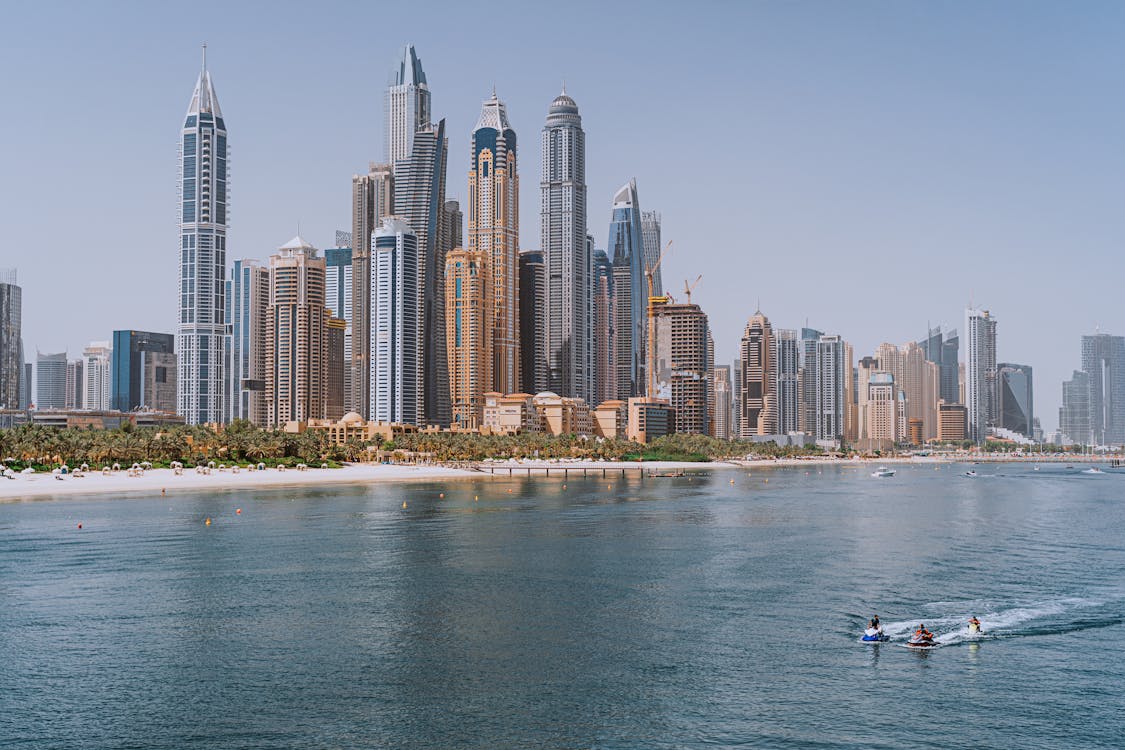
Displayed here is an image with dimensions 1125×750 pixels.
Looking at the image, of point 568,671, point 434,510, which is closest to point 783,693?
point 568,671

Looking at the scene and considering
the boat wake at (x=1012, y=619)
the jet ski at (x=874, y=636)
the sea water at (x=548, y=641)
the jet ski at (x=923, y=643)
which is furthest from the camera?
the boat wake at (x=1012, y=619)

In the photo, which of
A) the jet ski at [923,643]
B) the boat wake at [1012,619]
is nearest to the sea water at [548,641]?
the boat wake at [1012,619]

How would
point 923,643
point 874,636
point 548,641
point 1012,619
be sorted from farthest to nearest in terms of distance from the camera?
point 1012,619 < point 548,641 < point 874,636 < point 923,643

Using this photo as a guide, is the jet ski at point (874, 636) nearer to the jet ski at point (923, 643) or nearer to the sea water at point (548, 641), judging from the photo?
the sea water at point (548, 641)

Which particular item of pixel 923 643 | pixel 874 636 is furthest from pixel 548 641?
pixel 923 643

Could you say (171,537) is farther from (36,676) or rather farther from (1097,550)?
(1097,550)

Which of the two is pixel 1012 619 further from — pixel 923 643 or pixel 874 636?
pixel 874 636
